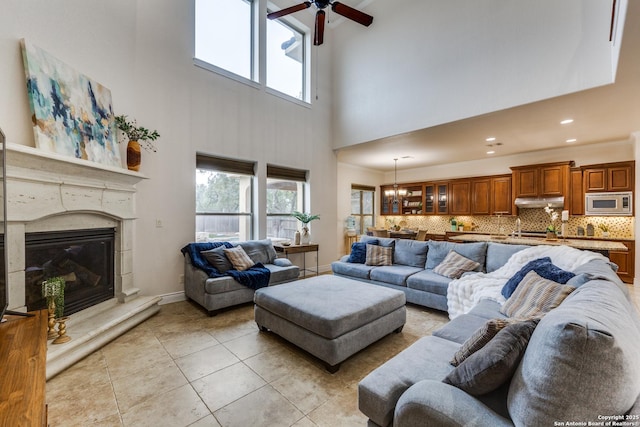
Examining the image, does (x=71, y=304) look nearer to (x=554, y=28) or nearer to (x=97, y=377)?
(x=97, y=377)

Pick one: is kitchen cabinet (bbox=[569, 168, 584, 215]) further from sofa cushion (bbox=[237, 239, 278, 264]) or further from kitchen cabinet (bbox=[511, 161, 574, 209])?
sofa cushion (bbox=[237, 239, 278, 264])

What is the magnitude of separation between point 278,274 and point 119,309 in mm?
1947

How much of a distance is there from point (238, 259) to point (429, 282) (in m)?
2.67

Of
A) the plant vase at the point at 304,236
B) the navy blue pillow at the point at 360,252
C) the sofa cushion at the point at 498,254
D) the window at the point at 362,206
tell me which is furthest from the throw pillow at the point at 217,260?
the window at the point at 362,206

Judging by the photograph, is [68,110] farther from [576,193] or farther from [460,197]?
[576,193]

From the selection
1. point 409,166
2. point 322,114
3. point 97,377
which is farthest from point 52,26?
point 409,166

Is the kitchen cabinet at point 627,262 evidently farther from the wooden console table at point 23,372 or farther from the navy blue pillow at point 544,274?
the wooden console table at point 23,372

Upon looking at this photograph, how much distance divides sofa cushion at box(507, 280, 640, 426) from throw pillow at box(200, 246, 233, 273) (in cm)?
352

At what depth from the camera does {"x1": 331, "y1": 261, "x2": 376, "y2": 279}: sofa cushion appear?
4.28 metres

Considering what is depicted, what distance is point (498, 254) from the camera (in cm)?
359

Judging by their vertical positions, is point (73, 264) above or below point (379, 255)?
above

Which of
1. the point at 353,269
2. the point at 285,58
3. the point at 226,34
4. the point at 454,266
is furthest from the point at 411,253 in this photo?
the point at 226,34

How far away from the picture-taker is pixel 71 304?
106 inches

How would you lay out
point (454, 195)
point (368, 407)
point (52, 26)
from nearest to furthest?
1. point (368, 407)
2. point (52, 26)
3. point (454, 195)
